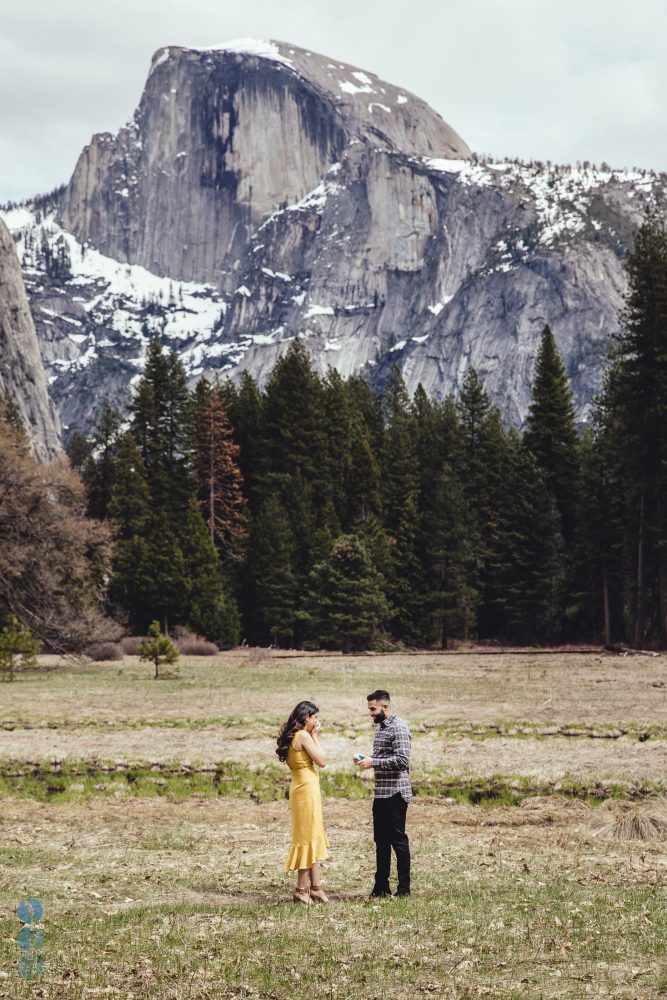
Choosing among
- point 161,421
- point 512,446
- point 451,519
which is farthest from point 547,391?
point 161,421

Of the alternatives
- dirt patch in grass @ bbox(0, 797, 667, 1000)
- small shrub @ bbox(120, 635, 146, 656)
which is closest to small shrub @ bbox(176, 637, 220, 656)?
small shrub @ bbox(120, 635, 146, 656)

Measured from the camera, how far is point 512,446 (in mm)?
79250

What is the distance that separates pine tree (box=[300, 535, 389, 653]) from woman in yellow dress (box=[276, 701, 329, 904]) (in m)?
49.0

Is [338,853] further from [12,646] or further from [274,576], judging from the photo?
[274,576]

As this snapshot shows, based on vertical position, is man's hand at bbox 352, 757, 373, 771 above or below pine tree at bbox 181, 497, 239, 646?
below

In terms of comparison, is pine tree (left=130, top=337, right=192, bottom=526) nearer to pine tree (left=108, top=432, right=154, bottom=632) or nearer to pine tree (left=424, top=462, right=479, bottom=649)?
pine tree (left=108, top=432, right=154, bottom=632)

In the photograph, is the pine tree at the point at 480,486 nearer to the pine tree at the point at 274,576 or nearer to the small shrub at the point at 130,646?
the pine tree at the point at 274,576

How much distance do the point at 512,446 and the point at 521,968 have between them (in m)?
72.7

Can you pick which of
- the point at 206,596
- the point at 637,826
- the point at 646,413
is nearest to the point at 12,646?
the point at 206,596

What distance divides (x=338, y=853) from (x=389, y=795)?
3.03 meters

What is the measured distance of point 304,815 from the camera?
11.0 meters

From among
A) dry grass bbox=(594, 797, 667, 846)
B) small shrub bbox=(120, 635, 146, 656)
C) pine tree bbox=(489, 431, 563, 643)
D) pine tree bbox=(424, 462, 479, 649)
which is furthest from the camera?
pine tree bbox=(424, 462, 479, 649)

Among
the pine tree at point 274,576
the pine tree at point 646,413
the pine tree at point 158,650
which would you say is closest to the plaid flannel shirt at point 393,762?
the pine tree at point 158,650

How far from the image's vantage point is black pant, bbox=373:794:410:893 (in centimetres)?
1090
